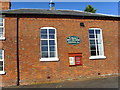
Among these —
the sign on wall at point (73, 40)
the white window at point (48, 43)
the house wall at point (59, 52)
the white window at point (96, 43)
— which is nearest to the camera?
the house wall at point (59, 52)

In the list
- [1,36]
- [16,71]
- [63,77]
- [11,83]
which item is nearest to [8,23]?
[1,36]

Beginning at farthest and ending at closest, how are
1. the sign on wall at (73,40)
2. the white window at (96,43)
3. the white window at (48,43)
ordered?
the white window at (96,43), the sign on wall at (73,40), the white window at (48,43)

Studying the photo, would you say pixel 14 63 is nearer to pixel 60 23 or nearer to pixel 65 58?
pixel 65 58

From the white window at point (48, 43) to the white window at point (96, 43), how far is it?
9.76 ft

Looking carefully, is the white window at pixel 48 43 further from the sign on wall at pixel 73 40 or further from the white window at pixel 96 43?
the white window at pixel 96 43

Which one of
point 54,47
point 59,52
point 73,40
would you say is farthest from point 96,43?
point 54,47

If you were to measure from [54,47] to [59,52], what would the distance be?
21.9 inches

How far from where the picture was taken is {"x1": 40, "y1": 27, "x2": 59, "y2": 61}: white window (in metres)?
9.54

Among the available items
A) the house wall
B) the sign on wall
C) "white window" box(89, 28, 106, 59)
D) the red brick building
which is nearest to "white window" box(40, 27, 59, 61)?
the red brick building

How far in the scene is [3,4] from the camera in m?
13.6

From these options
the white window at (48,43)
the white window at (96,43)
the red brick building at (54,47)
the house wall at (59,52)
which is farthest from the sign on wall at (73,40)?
the white window at (96,43)

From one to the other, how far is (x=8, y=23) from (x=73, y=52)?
203 inches

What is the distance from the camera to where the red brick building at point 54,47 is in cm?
893

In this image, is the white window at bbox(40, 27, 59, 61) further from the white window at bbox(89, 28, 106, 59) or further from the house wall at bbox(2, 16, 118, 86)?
the white window at bbox(89, 28, 106, 59)
